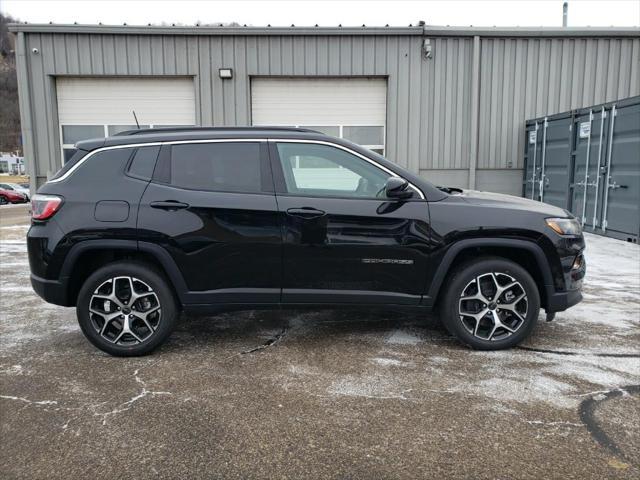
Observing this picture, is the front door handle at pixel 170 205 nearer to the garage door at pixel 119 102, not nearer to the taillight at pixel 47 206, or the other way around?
the taillight at pixel 47 206

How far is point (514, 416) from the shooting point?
10.4ft

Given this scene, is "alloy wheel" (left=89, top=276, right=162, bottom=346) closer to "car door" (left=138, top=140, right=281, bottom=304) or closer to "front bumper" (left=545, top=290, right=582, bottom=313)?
"car door" (left=138, top=140, right=281, bottom=304)

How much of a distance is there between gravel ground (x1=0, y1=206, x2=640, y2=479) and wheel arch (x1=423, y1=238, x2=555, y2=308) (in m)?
0.52

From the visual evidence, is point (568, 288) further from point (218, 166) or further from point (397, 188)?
point (218, 166)

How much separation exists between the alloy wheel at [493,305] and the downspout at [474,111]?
9531 mm

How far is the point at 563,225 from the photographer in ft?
13.7

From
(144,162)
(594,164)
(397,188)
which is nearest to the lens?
(397,188)

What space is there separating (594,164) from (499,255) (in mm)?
7542

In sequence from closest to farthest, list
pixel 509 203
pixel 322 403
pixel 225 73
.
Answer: pixel 322 403 → pixel 509 203 → pixel 225 73

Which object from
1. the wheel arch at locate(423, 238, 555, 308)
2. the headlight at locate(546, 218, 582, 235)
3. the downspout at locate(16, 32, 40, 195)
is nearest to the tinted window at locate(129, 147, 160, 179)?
the wheel arch at locate(423, 238, 555, 308)

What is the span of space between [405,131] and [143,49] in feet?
22.3

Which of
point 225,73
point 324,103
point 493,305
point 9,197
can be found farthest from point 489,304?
point 9,197

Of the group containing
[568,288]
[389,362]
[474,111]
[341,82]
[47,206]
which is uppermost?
[341,82]

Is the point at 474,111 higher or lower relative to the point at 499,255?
higher
